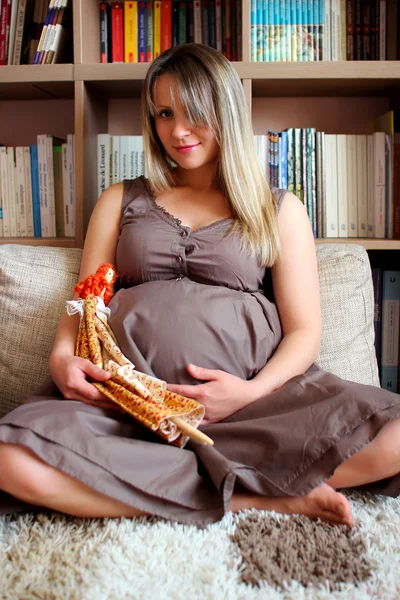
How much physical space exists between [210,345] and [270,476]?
0.28 meters

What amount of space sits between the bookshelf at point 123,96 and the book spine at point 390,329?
184mm

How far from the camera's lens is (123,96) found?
5.85 feet

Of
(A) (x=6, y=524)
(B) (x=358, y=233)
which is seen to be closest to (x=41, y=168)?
(B) (x=358, y=233)

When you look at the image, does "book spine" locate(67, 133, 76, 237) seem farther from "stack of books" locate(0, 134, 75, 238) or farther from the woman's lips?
the woman's lips

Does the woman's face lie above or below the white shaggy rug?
above

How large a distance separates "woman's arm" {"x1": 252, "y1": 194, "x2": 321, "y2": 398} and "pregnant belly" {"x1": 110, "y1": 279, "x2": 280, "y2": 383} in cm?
5

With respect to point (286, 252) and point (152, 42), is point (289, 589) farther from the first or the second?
point (152, 42)

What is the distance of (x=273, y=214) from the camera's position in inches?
52.5

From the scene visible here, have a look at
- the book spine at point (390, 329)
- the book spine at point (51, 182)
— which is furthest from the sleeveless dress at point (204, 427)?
the book spine at point (390, 329)

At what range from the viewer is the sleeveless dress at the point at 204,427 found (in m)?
0.93

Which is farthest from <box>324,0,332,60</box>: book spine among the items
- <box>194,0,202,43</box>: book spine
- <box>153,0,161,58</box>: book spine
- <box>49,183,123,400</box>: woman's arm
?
<box>49,183,123,400</box>: woman's arm

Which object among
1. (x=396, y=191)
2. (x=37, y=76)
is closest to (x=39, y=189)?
(x=37, y=76)

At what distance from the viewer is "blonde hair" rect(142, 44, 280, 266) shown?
4.25 feet

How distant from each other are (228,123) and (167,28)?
511mm
